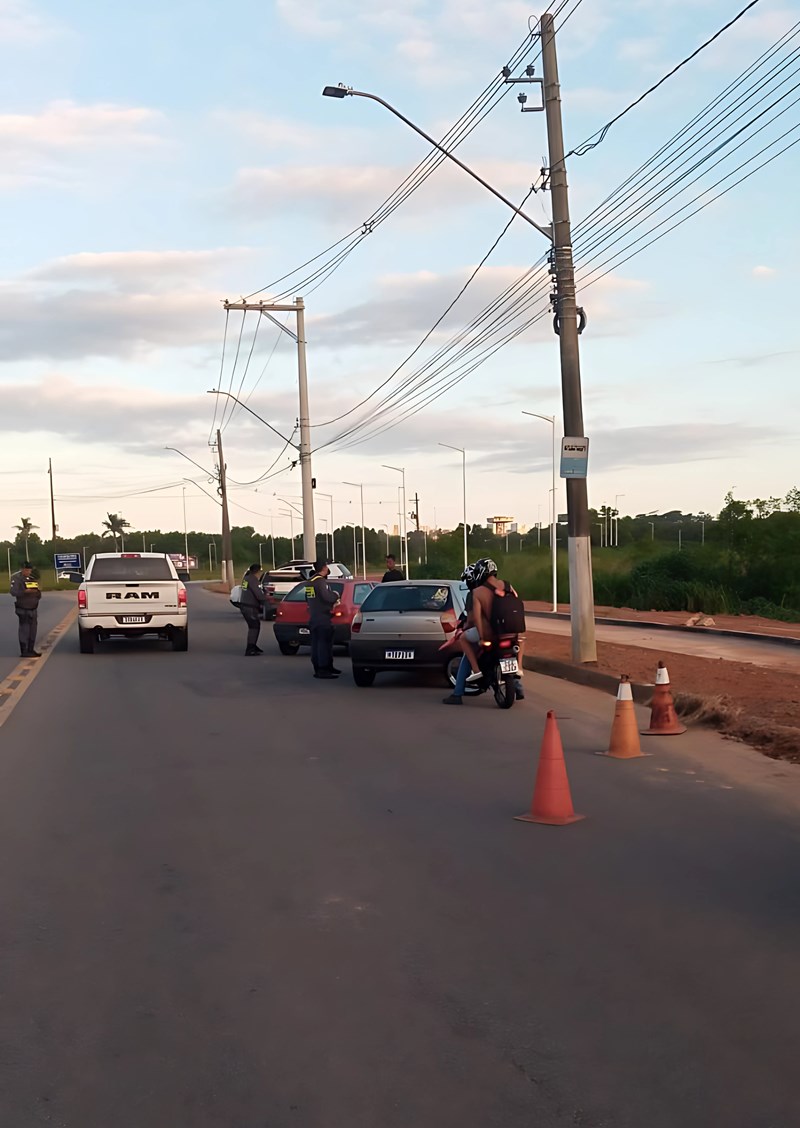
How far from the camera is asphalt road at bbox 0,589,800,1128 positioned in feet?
14.1

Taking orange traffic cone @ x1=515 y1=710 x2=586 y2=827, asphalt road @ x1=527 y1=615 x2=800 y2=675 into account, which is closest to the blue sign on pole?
asphalt road @ x1=527 y1=615 x2=800 y2=675

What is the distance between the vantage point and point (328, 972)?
18.2 feet

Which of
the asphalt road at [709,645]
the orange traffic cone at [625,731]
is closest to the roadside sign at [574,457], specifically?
the asphalt road at [709,645]

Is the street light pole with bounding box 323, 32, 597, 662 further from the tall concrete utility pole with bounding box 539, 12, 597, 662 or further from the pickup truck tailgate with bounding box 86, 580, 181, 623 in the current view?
the pickup truck tailgate with bounding box 86, 580, 181, 623

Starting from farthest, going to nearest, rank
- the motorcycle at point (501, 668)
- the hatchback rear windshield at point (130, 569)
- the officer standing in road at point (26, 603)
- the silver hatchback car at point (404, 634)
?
1. the hatchback rear windshield at point (130, 569)
2. the officer standing in road at point (26, 603)
3. the silver hatchback car at point (404, 634)
4. the motorcycle at point (501, 668)

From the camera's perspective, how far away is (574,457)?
791 inches

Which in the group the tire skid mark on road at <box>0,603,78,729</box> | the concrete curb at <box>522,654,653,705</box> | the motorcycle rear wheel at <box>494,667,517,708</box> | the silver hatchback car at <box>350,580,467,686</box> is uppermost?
the silver hatchback car at <box>350,580,467,686</box>

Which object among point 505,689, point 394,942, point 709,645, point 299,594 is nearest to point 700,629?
point 709,645

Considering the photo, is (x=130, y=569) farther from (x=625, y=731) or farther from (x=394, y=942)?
(x=394, y=942)

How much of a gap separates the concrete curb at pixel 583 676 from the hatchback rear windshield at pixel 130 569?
25.3 ft

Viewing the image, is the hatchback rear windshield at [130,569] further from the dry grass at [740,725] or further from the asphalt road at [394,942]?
the asphalt road at [394,942]

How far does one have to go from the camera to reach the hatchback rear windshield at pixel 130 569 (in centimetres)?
2530

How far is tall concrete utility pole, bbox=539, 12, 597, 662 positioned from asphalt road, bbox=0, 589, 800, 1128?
330 inches

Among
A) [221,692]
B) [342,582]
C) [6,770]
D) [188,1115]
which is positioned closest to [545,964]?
[188,1115]
